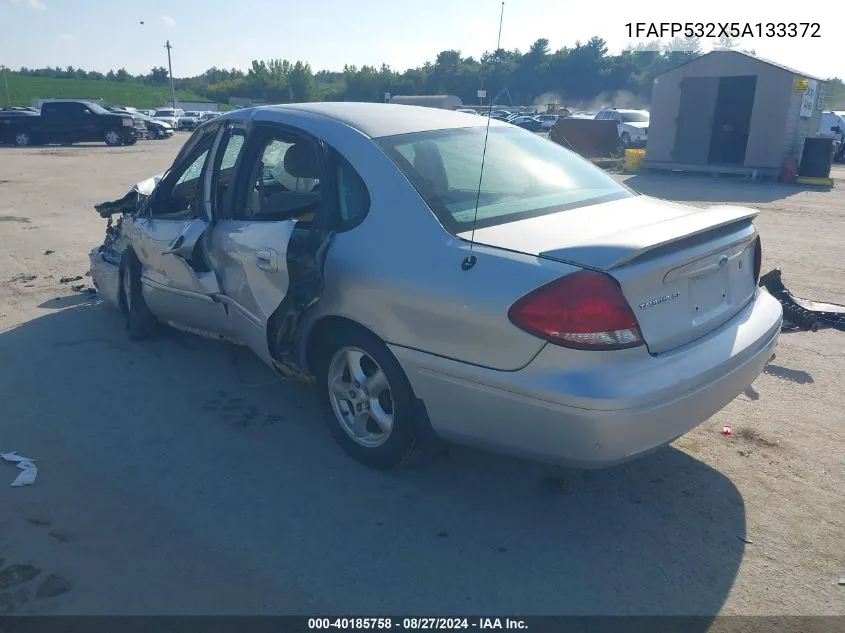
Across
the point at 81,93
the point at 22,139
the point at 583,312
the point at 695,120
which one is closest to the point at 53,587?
the point at 583,312

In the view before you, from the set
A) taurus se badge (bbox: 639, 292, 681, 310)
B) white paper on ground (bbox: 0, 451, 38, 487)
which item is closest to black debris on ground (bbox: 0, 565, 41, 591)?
white paper on ground (bbox: 0, 451, 38, 487)

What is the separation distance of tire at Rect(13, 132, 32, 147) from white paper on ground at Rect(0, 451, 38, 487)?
30.8 m

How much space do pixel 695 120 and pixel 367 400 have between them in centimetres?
2019

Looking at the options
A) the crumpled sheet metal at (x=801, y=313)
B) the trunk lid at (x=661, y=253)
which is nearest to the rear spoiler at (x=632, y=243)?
the trunk lid at (x=661, y=253)

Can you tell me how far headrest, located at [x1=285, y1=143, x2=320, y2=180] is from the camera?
3990mm

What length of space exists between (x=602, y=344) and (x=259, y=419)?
2.37 metres

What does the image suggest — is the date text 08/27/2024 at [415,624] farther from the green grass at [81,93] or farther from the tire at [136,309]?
the green grass at [81,93]

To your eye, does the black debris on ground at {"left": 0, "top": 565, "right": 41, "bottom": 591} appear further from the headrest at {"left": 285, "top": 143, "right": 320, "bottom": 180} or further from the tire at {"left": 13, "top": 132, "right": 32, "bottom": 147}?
the tire at {"left": 13, "top": 132, "right": 32, "bottom": 147}

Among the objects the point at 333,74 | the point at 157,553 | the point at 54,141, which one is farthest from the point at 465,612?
the point at 333,74

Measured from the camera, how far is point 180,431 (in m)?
4.20

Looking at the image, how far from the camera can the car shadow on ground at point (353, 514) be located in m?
2.84

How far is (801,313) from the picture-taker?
596cm

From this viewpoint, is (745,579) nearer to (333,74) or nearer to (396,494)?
(396,494)

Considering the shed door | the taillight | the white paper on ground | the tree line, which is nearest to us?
the taillight
